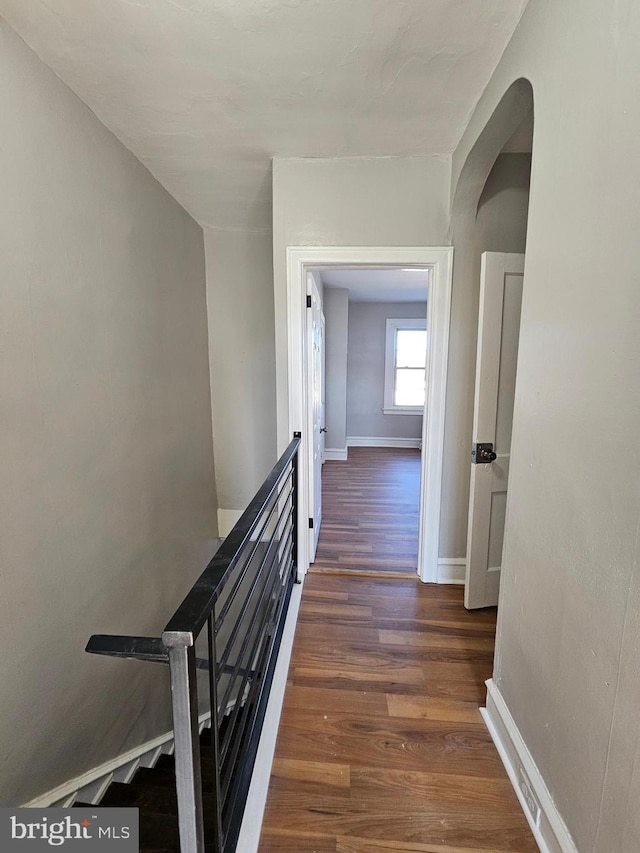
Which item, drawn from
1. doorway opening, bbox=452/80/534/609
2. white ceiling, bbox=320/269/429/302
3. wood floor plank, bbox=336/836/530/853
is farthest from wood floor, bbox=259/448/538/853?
white ceiling, bbox=320/269/429/302

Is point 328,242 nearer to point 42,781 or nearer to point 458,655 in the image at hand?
point 458,655

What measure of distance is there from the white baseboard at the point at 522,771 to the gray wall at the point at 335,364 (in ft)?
13.1

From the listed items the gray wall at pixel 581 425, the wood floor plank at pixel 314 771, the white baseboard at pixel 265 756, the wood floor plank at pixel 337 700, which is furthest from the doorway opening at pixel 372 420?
A: the gray wall at pixel 581 425

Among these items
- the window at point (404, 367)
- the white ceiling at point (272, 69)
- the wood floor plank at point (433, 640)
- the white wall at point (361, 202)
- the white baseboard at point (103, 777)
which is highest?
the white ceiling at point (272, 69)

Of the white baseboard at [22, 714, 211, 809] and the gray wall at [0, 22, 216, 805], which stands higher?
the gray wall at [0, 22, 216, 805]

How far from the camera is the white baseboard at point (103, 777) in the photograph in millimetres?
1411

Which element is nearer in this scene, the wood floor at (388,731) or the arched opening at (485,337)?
the wood floor at (388,731)

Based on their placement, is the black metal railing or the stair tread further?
the stair tread

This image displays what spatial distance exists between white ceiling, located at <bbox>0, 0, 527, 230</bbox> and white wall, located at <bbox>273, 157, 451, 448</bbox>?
0.24ft

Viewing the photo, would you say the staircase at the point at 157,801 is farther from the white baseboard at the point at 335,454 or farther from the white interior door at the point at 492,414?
the white baseboard at the point at 335,454

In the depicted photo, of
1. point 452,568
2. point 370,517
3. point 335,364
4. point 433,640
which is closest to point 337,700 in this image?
point 433,640

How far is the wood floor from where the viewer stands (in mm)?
1076

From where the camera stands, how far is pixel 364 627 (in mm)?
1893
